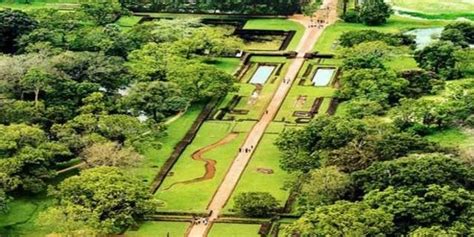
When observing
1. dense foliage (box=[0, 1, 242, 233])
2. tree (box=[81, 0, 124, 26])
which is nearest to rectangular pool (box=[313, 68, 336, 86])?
dense foliage (box=[0, 1, 242, 233])

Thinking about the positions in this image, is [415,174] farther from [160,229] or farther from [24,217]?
[24,217]

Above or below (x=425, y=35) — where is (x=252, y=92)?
below

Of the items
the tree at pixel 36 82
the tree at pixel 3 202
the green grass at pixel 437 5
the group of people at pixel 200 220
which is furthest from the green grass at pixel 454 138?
the green grass at pixel 437 5

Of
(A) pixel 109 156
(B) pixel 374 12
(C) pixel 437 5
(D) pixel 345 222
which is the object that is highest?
(C) pixel 437 5

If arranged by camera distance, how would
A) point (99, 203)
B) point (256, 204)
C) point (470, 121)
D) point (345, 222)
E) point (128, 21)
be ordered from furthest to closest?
point (128, 21) → point (470, 121) → point (256, 204) → point (99, 203) → point (345, 222)

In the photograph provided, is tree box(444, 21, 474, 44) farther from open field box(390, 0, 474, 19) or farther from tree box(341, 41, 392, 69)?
open field box(390, 0, 474, 19)

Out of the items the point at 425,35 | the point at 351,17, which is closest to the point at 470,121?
the point at 425,35

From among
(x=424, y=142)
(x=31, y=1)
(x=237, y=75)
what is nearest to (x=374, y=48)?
(x=237, y=75)
